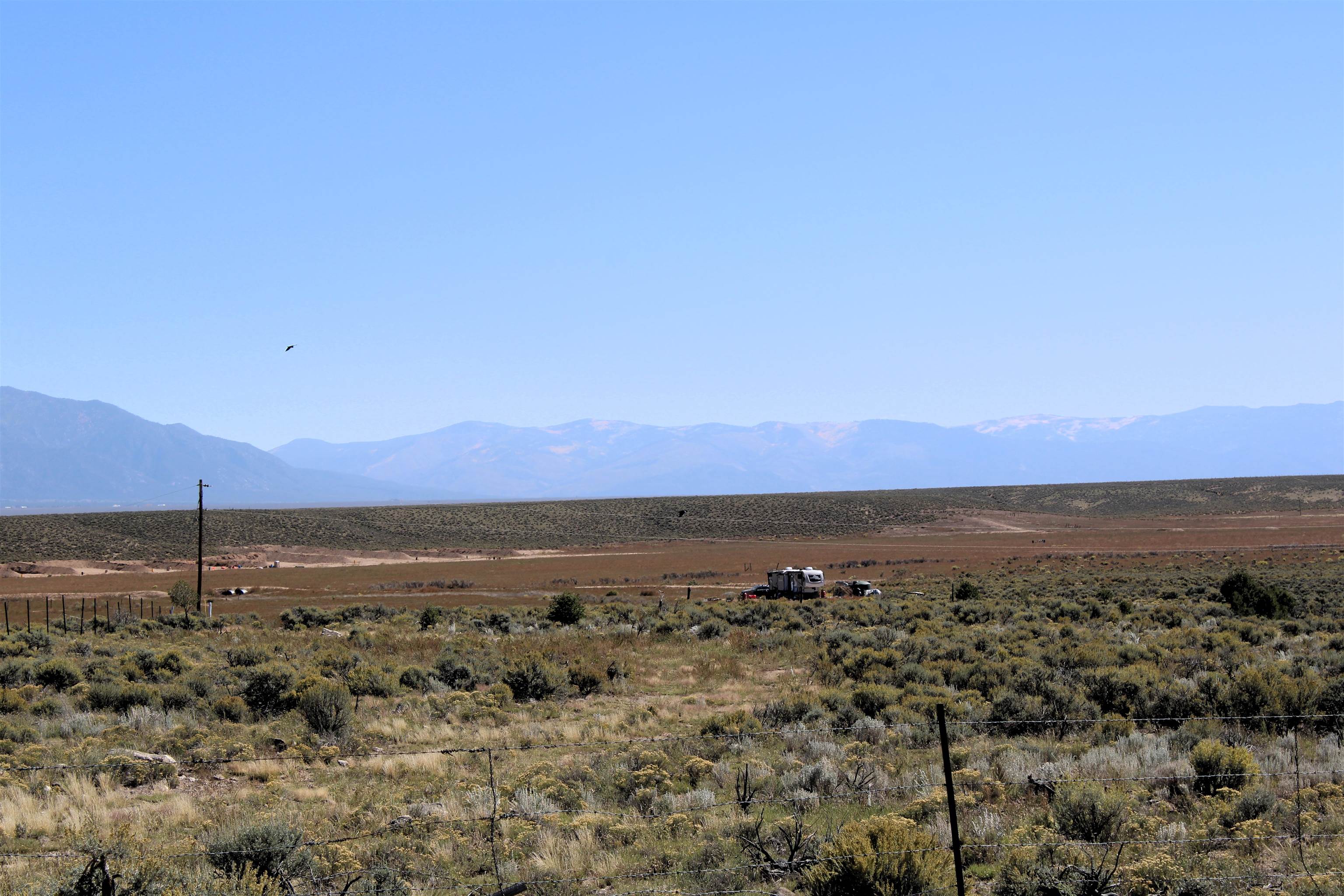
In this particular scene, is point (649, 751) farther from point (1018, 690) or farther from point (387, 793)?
point (1018, 690)

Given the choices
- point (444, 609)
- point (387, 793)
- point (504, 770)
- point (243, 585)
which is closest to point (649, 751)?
point (504, 770)

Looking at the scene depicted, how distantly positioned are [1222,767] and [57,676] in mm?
23128

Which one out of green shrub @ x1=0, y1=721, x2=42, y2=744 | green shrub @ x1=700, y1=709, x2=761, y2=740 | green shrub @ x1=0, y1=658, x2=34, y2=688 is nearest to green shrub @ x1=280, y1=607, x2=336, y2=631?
green shrub @ x1=0, y1=658, x2=34, y2=688

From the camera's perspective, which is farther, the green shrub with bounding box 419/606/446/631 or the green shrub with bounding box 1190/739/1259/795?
the green shrub with bounding box 419/606/446/631

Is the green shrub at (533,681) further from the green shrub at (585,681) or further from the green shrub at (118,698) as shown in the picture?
the green shrub at (118,698)

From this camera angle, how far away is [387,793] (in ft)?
37.7

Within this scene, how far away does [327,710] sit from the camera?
15.1m

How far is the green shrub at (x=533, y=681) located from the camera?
19.1 m

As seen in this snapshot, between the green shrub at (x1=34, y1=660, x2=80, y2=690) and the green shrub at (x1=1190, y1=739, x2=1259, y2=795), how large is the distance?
22.3 m

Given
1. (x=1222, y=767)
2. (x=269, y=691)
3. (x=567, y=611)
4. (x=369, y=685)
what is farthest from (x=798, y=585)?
(x=1222, y=767)

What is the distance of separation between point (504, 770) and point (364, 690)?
7356 mm

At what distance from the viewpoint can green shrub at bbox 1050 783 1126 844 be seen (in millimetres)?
8695

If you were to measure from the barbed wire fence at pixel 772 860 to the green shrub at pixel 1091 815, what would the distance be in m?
0.09

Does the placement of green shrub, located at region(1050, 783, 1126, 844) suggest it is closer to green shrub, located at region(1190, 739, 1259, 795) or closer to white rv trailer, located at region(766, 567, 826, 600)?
green shrub, located at region(1190, 739, 1259, 795)
